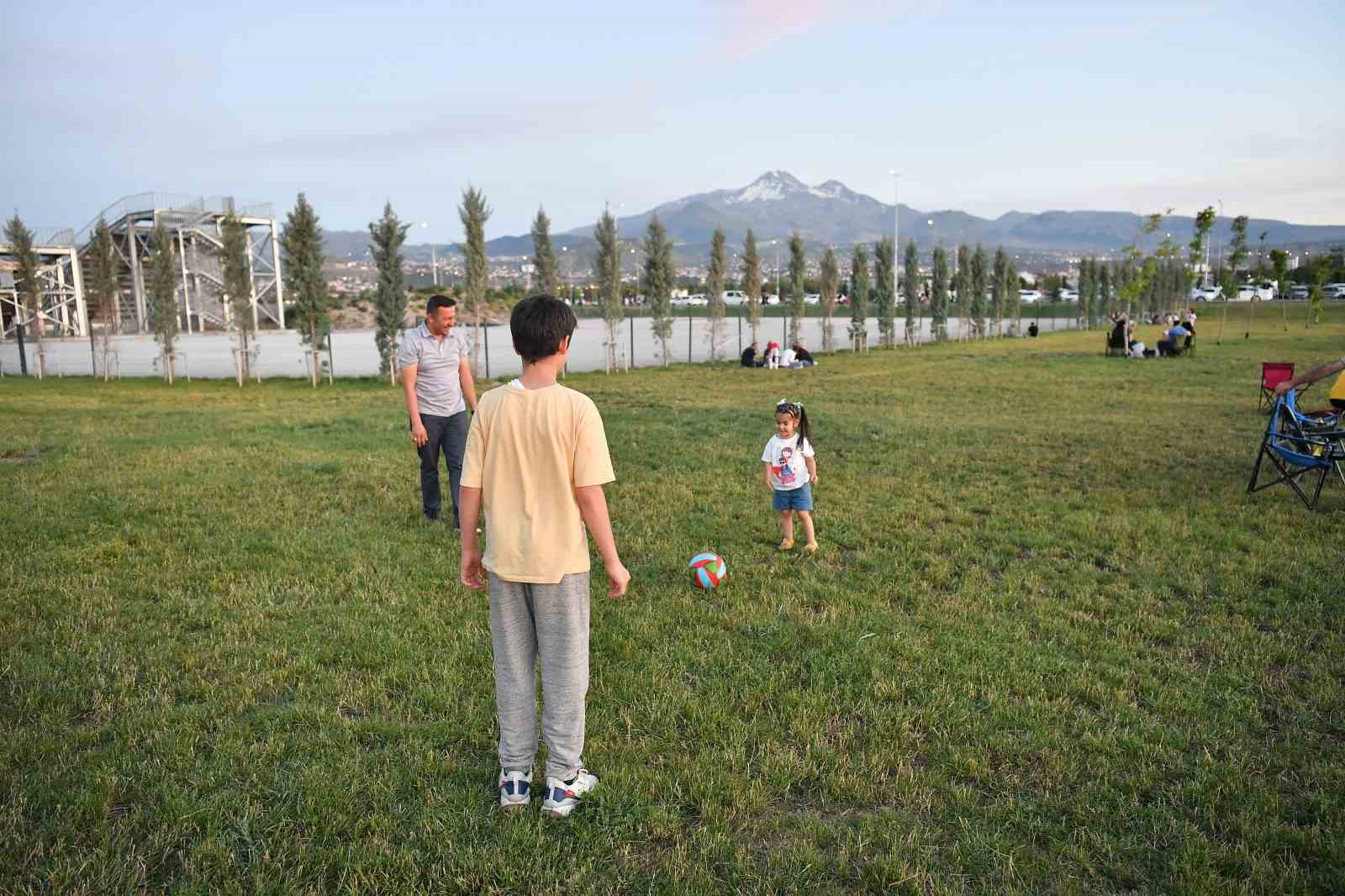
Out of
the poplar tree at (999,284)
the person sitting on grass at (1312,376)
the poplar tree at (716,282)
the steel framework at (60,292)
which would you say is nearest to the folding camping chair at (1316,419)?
the person sitting on grass at (1312,376)

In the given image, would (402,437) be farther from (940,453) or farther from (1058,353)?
(1058,353)

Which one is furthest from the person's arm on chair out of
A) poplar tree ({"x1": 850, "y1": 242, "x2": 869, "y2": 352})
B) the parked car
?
the parked car

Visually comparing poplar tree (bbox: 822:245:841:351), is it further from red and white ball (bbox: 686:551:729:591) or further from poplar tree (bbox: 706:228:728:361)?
red and white ball (bbox: 686:551:729:591)

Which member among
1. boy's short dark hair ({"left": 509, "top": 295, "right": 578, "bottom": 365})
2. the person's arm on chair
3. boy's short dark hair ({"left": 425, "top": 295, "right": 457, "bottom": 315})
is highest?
boy's short dark hair ({"left": 425, "top": 295, "right": 457, "bottom": 315})

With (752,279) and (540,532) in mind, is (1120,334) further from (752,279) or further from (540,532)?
(540,532)

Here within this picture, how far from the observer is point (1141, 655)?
4.93 meters

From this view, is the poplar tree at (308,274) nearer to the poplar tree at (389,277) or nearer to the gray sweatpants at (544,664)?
the poplar tree at (389,277)

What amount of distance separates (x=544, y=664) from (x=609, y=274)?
24.9 metres

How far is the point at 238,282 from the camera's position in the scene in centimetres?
2444

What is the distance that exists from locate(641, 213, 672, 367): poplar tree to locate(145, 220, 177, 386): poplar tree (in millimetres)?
14932

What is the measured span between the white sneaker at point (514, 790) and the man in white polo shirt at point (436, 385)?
4.31m

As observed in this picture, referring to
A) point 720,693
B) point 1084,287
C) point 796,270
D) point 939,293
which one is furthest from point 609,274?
point 1084,287

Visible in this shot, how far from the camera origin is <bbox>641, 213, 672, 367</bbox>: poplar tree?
91.5 feet

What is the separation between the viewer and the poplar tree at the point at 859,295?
33.1m
